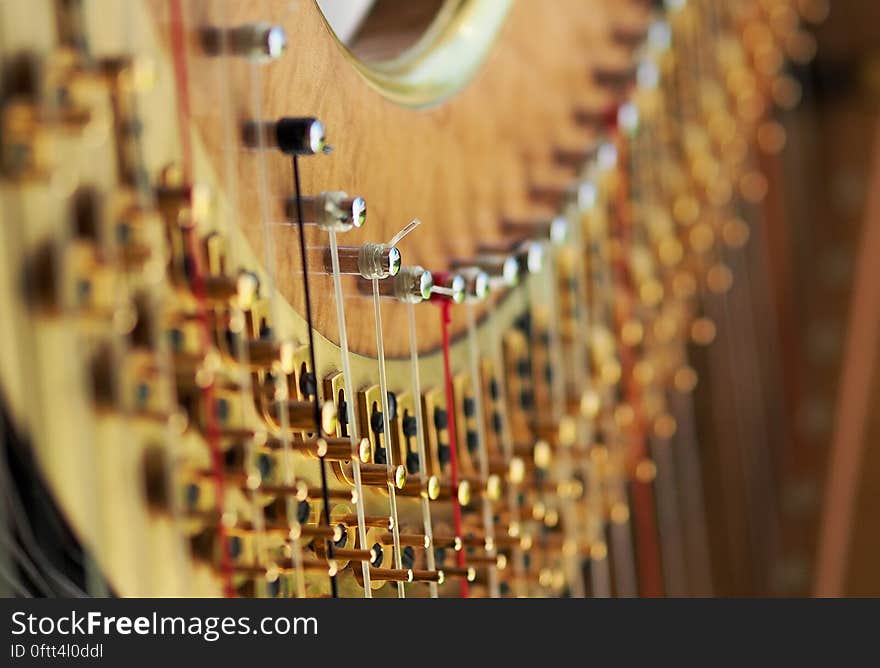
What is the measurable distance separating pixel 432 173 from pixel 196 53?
0.86 feet

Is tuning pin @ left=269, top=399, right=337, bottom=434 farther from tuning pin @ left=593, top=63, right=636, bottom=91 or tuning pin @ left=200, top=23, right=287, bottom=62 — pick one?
tuning pin @ left=593, top=63, right=636, bottom=91

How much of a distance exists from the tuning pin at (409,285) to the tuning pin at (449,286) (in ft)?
0.17

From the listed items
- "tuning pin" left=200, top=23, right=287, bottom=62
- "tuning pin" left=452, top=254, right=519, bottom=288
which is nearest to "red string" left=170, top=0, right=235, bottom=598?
"tuning pin" left=200, top=23, right=287, bottom=62

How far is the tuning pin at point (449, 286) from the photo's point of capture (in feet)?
2.30

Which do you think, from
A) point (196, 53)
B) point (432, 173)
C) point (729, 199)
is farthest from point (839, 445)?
point (196, 53)

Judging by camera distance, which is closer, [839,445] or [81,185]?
[81,185]

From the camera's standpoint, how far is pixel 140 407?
455 millimetres

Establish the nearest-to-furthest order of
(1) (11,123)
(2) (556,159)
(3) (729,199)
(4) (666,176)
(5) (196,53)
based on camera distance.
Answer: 1. (1) (11,123)
2. (5) (196,53)
3. (2) (556,159)
4. (4) (666,176)
5. (3) (729,199)

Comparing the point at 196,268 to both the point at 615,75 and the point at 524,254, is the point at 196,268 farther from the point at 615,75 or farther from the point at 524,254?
the point at 615,75

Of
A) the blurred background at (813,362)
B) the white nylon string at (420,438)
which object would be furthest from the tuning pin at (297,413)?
the blurred background at (813,362)

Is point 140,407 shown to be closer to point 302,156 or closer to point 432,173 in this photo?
point 302,156

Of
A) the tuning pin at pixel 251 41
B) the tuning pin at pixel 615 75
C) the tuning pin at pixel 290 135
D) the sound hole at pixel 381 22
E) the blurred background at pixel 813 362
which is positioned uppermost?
the sound hole at pixel 381 22

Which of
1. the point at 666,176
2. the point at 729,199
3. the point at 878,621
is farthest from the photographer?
the point at 729,199

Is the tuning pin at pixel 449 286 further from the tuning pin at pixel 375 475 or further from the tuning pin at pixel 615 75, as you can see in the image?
the tuning pin at pixel 615 75
